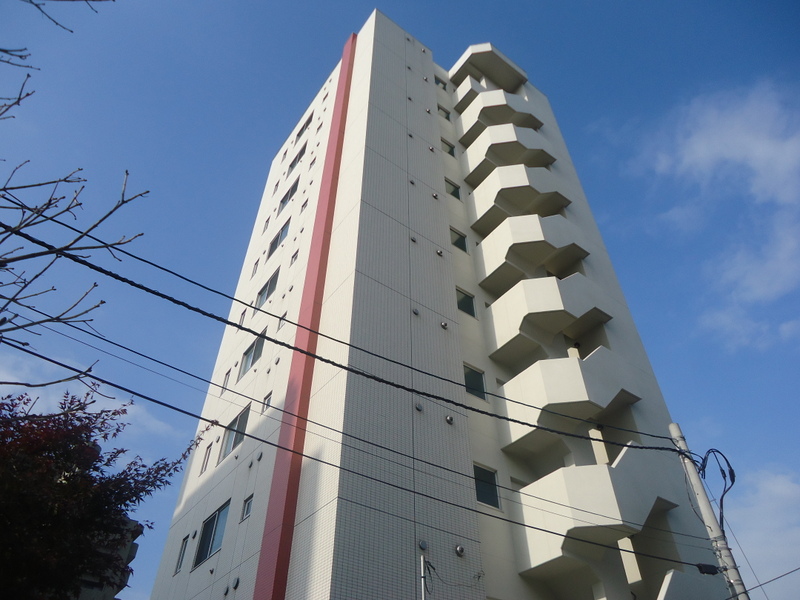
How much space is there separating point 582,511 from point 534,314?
5.79 m

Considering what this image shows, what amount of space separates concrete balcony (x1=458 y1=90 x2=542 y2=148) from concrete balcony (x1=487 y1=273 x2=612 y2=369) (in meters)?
9.81

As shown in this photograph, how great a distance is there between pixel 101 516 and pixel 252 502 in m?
3.47

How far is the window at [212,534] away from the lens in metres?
14.3

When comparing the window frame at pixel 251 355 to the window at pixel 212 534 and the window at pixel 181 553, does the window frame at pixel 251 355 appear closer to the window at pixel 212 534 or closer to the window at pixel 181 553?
the window at pixel 212 534

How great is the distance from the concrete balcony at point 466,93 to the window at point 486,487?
18.2 metres

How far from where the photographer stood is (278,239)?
23078mm

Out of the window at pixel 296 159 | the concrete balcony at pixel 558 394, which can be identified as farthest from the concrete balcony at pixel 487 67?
the concrete balcony at pixel 558 394

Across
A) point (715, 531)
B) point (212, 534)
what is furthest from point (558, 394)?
point (212, 534)

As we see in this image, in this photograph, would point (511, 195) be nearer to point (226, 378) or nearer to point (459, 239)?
point (459, 239)

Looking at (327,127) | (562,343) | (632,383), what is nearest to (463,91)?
(327,127)

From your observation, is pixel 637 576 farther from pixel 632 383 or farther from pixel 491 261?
pixel 491 261

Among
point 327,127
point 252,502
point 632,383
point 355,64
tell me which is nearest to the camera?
point 252,502

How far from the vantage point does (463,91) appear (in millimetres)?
26562

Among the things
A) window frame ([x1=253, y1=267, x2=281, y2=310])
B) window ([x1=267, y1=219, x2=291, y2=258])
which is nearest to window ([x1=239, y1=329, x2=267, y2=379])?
window frame ([x1=253, y1=267, x2=281, y2=310])
